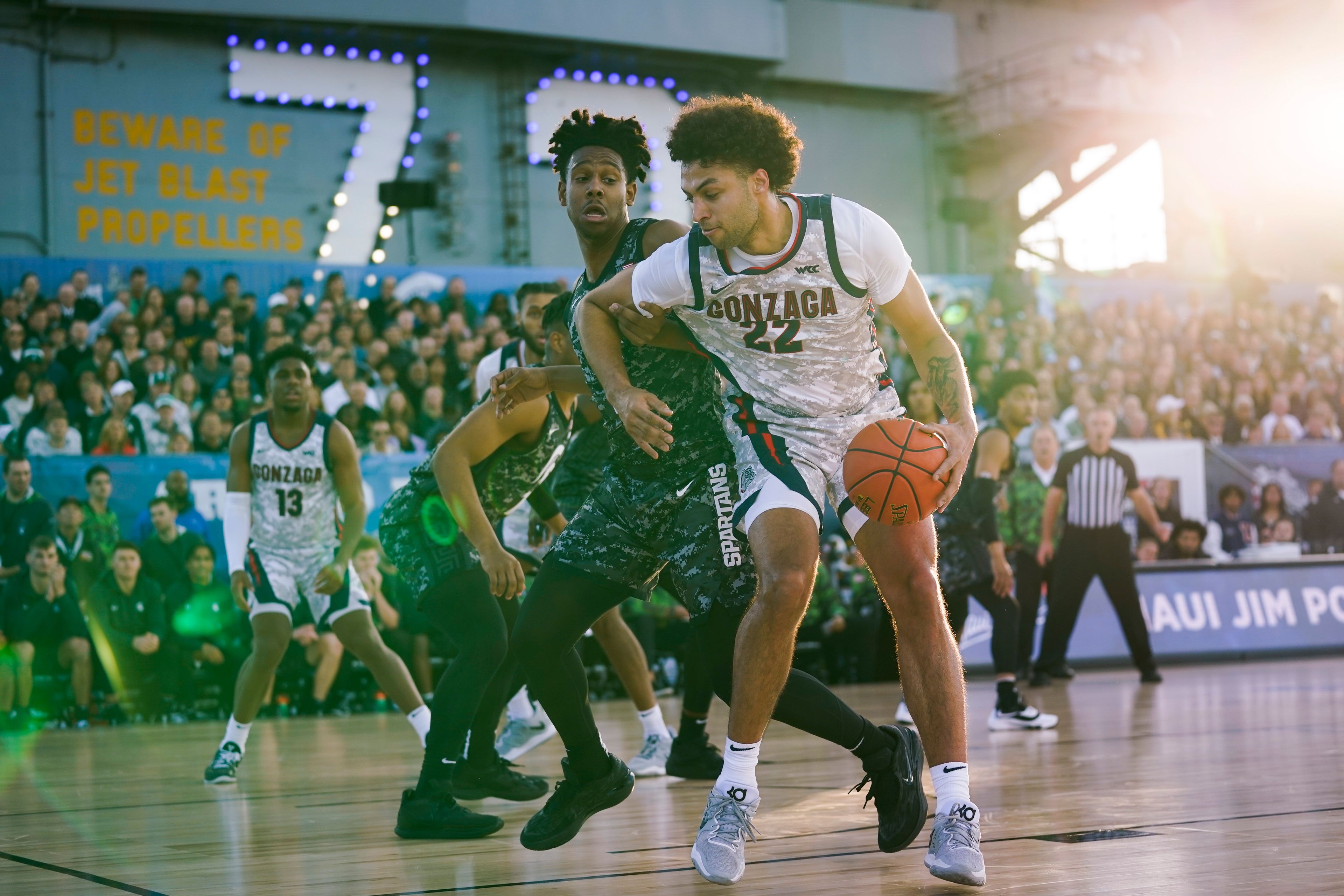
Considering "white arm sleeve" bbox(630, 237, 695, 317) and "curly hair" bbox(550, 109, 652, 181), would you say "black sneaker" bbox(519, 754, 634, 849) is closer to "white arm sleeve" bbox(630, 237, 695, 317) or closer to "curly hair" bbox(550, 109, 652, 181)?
"white arm sleeve" bbox(630, 237, 695, 317)

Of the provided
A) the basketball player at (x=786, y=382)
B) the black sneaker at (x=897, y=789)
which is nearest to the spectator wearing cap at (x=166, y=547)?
the basketball player at (x=786, y=382)

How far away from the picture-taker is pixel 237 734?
6.83m

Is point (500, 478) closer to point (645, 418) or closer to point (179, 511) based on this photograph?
point (645, 418)

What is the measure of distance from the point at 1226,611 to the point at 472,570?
10370mm

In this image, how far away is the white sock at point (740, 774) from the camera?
379cm

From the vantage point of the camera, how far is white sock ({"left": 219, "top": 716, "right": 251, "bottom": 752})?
679 cm

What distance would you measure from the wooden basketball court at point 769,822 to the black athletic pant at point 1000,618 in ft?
1.42

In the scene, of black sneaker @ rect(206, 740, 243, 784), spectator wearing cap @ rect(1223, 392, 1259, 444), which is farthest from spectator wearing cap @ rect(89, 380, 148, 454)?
spectator wearing cap @ rect(1223, 392, 1259, 444)

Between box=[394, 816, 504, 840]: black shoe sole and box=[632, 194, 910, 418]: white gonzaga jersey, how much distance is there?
1.78m

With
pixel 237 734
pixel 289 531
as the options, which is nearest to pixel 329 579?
pixel 289 531

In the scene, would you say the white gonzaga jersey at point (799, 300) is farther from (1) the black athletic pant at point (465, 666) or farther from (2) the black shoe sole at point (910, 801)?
(1) the black athletic pant at point (465, 666)

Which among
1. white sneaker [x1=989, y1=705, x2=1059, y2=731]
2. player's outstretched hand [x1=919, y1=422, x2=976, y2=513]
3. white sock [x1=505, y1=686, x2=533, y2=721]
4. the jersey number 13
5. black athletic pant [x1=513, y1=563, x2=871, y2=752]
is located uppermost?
player's outstretched hand [x1=919, y1=422, x2=976, y2=513]

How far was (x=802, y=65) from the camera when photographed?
24.6m

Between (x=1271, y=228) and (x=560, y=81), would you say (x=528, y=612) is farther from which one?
(x=1271, y=228)
